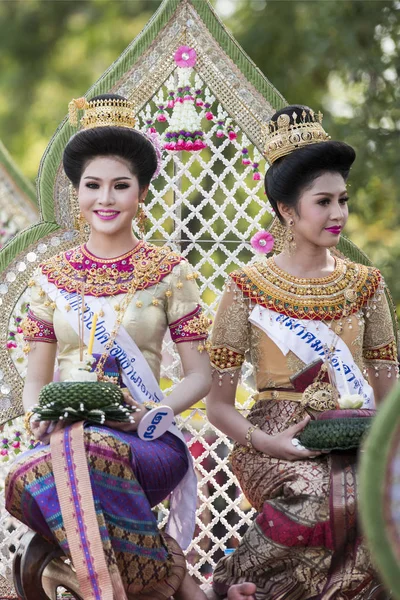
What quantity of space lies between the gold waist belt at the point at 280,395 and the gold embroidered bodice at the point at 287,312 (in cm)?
3

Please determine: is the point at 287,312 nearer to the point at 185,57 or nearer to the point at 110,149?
the point at 110,149

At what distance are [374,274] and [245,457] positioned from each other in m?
1.02

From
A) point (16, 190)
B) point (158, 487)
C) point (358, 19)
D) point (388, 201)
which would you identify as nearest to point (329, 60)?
point (358, 19)

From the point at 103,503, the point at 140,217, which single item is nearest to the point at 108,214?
the point at 140,217

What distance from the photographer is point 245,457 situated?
5500 mm

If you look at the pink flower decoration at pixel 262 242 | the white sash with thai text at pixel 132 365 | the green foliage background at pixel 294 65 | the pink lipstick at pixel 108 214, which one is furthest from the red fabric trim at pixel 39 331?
the green foliage background at pixel 294 65

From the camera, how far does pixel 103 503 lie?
190 inches

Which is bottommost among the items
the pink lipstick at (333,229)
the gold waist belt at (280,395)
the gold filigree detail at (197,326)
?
the gold waist belt at (280,395)

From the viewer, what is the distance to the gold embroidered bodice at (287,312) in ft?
18.4

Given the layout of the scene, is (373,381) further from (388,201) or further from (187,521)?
(388,201)

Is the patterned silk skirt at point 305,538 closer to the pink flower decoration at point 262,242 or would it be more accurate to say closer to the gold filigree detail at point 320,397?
the gold filigree detail at point 320,397

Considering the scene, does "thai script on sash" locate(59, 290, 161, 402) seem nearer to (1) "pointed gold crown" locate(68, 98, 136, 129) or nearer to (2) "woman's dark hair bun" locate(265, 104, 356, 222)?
(1) "pointed gold crown" locate(68, 98, 136, 129)

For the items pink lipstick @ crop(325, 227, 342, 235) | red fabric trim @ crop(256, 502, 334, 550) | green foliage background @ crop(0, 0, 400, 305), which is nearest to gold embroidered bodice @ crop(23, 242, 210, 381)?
pink lipstick @ crop(325, 227, 342, 235)

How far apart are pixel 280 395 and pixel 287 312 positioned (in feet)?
1.18
